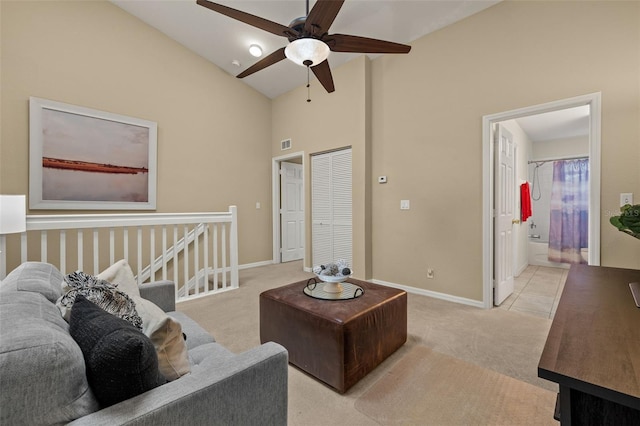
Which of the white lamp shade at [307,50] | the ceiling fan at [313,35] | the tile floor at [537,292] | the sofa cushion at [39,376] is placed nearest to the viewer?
the sofa cushion at [39,376]

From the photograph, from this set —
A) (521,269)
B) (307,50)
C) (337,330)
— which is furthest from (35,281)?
(521,269)

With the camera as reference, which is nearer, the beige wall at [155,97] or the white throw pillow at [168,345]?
the white throw pillow at [168,345]

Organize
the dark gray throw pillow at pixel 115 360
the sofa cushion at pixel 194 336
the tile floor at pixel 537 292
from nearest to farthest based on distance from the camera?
the dark gray throw pillow at pixel 115 360, the sofa cushion at pixel 194 336, the tile floor at pixel 537 292

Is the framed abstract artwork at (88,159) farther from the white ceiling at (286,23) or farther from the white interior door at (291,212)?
the white interior door at (291,212)

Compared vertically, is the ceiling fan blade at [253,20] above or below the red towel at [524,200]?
above

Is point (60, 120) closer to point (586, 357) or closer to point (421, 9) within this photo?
point (421, 9)

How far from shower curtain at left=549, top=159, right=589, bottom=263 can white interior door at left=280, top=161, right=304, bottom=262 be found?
15.6 feet

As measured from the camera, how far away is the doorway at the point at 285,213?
5.47m

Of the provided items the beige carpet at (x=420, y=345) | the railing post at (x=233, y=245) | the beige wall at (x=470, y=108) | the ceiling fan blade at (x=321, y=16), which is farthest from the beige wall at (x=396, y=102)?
the ceiling fan blade at (x=321, y=16)

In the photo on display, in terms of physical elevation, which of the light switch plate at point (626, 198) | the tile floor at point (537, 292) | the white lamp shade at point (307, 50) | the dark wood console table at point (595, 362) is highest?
the white lamp shade at point (307, 50)

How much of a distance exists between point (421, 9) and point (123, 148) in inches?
159

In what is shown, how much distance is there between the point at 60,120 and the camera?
3.34m

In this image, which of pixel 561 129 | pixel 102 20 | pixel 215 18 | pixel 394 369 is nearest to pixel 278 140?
pixel 215 18

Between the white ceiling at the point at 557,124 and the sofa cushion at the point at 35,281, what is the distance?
483 centimetres
